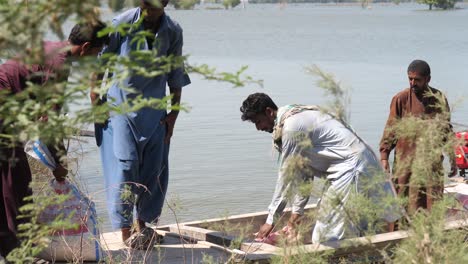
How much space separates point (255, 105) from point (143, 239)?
115cm

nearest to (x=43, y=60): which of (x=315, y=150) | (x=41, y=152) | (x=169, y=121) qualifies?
(x=41, y=152)

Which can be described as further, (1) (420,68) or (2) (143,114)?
(1) (420,68)

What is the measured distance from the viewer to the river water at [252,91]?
12.2m

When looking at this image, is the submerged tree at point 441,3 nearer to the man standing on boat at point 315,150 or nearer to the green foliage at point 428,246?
the man standing on boat at point 315,150

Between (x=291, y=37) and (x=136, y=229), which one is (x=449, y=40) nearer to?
(x=291, y=37)

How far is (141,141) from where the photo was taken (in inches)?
251

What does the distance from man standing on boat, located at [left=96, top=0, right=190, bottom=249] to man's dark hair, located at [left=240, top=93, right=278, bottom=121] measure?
1.83ft

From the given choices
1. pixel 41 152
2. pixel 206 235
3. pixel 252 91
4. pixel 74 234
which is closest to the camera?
pixel 41 152

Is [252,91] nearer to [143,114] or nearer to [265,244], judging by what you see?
[143,114]

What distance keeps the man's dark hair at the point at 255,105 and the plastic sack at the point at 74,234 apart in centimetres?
113

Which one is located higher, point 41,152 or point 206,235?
point 41,152

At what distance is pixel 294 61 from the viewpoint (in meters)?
27.0

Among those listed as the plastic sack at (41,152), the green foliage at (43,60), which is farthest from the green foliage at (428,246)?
the plastic sack at (41,152)

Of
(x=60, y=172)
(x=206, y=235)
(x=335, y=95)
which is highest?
(x=335, y=95)
